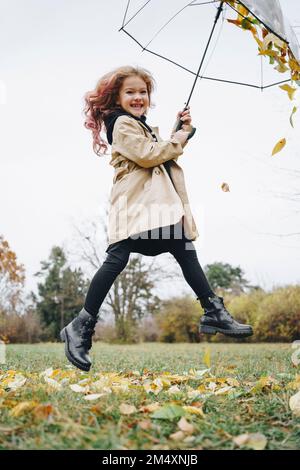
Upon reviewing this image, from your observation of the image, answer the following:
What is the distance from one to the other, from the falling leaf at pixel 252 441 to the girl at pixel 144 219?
3.72 feet

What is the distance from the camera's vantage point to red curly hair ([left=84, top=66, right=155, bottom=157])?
303cm

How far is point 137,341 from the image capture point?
14.7 meters

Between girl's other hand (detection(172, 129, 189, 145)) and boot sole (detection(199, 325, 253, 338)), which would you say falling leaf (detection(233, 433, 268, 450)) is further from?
girl's other hand (detection(172, 129, 189, 145))

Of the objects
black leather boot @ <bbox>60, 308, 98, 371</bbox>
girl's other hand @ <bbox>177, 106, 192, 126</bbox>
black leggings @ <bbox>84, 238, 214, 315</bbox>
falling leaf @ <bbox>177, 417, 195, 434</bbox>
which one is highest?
girl's other hand @ <bbox>177, 106, 192, 126</bbox>

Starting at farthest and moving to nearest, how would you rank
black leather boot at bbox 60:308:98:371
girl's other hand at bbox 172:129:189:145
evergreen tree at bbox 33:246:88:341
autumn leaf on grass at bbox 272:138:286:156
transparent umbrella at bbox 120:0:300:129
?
evergreen tree at bbox 33:246:88:341 → transparent umbrella at bbox 120:0:300:129 → girl's other hand at bbox 172:129:189:145 → black leather boot at bbox 60:308:98:371 → autumn leaf on grass at bbox 272:138:286:156

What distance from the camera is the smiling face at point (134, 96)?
298 cm

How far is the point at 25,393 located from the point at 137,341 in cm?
1293

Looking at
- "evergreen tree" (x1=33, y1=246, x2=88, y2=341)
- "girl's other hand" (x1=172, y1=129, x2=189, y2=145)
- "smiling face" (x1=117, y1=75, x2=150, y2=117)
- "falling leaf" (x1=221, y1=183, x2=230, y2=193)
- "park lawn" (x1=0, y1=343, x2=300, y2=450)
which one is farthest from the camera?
"evergreen tree" (x1=33, y1=246, x2=88, y2=341)

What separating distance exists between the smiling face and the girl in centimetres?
9

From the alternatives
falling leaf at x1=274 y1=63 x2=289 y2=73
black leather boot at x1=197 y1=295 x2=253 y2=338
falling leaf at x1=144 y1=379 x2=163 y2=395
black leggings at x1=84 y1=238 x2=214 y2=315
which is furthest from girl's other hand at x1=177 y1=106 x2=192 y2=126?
falling leaf at x1=144 y1=379 x2=163 y2=395

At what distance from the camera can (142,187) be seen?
2.74m

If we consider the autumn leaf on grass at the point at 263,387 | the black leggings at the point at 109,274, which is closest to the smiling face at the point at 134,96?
the black leggings at the point at 109,274
